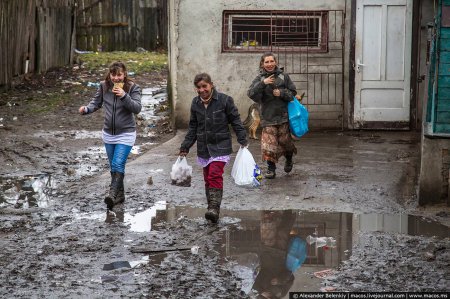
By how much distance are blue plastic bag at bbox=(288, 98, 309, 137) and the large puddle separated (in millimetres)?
1724

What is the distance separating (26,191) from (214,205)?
2.91m

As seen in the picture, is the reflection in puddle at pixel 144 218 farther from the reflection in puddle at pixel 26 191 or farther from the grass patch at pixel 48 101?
the grass patch at pixel 48 101

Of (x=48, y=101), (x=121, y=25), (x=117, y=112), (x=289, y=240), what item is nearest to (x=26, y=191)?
(x=117, y=112)

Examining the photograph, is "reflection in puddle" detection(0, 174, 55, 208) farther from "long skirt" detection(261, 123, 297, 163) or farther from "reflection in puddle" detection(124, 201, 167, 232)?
"long skirt" detection(261, 123, 297, 163)

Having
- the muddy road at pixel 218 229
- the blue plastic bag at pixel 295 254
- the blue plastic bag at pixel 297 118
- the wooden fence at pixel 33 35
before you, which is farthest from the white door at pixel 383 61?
the wooden fence at pixel 33 35

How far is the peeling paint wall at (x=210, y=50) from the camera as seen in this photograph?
45.4 ft

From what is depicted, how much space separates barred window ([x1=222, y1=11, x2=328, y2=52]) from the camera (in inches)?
547

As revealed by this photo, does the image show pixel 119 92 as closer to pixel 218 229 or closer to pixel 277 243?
pixel 218 229

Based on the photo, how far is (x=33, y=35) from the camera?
64.5ft

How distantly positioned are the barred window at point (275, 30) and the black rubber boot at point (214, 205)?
19.5ft

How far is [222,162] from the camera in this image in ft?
27.7

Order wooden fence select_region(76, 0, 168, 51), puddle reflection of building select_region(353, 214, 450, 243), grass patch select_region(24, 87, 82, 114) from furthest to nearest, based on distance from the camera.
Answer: wooden fence select_region(76, 0, 168, 51) → grass patch select_region(24, 87, 82, 114) → puddle reflection of building select_region(353, 214, 450, 243)

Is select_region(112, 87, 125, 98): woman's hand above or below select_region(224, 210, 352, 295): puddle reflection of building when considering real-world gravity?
above

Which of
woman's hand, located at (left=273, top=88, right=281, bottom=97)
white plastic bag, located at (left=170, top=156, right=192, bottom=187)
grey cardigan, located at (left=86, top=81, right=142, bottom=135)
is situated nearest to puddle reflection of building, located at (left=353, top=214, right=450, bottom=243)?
white plastic bag, located at (left=170, top=156, right=192, bottom=187)
